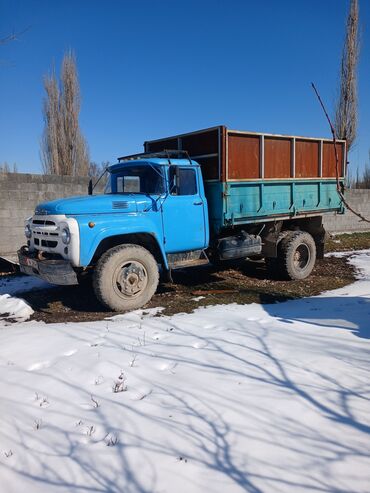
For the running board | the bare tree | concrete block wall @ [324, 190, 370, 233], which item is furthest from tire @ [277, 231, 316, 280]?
the bare tree

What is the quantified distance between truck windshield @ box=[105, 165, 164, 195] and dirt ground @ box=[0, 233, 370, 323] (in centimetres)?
183

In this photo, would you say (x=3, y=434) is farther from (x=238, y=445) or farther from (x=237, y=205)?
(x=237, y=205)

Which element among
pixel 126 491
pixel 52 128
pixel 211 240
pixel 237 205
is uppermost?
pixel 52 128

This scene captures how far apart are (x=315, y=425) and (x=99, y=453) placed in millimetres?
1492

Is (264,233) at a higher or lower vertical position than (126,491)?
higher

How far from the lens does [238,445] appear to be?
2.59 m

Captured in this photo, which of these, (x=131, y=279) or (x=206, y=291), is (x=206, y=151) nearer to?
(x=206, y=291)

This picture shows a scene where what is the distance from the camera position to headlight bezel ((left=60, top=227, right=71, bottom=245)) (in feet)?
17.8

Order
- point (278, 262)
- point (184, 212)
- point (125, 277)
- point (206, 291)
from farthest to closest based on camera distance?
point (278, 262)
point (206, 291)
point (184, 212)
point (125, 277)

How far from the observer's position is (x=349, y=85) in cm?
1753

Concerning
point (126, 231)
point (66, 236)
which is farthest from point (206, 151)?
point (66, 236)

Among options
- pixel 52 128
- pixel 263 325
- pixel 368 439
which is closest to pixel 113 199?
pixel 263 325

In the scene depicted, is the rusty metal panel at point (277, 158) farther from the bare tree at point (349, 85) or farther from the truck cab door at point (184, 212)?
the bare tree at point (349, 85)

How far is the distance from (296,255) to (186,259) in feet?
8.74
